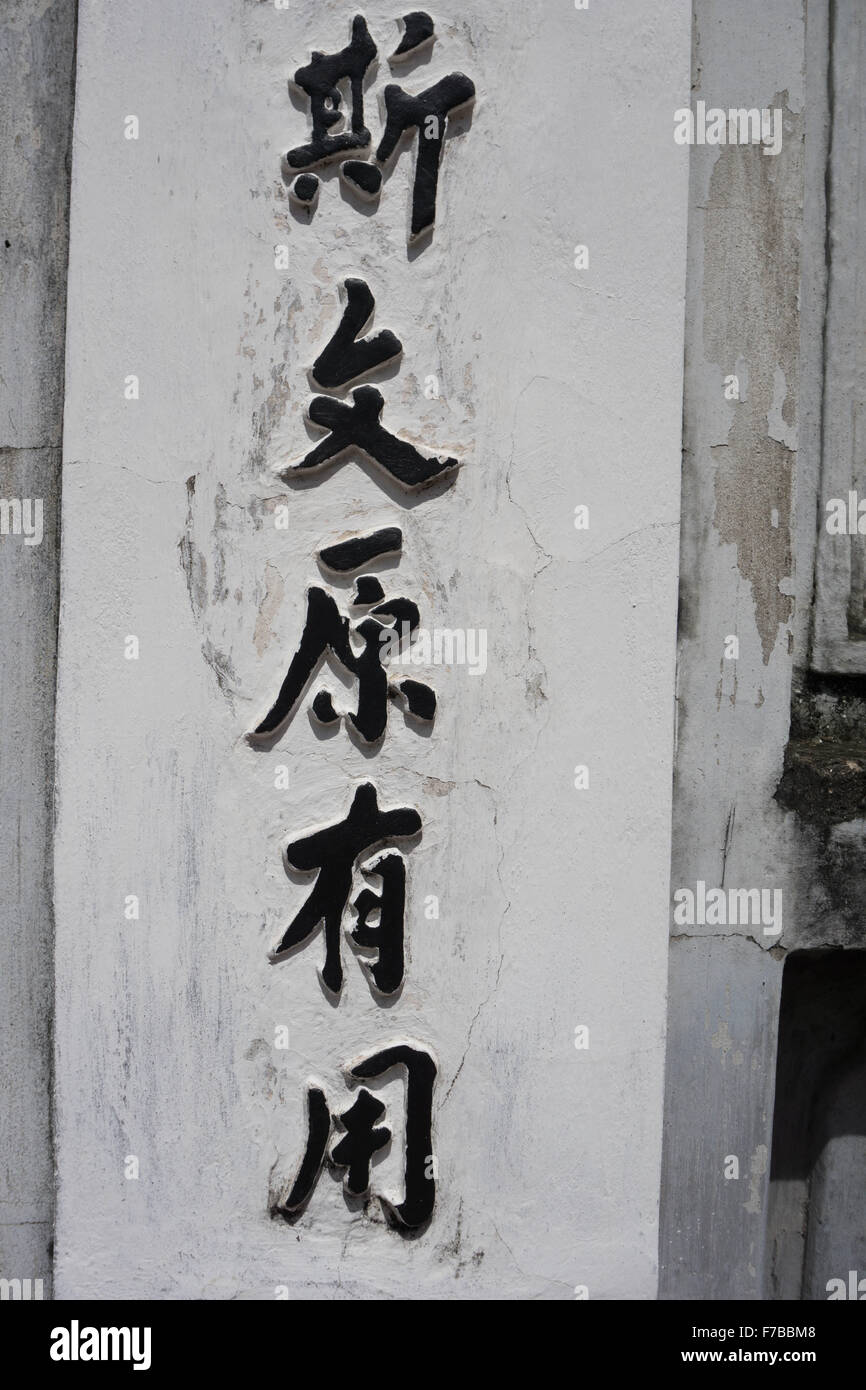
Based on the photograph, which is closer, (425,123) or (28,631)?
(425,123)

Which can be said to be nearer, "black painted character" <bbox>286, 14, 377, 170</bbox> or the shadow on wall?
"black painted character" <bbox>286, 14, 377, 170</bbox>

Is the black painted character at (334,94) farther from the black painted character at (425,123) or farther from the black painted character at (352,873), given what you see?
the black painted character at (352,873)

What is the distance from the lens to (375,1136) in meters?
2.29

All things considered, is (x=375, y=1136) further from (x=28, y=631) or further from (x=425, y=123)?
(x=425, y=123)

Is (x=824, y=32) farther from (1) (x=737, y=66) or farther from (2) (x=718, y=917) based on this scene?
(2) (x=718, y=917)

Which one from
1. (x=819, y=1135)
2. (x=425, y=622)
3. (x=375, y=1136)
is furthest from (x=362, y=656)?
(x=819, y=1135)

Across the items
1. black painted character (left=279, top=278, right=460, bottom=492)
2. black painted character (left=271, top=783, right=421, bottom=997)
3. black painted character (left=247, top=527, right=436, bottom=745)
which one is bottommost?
black painted character (left=271, top=783, right=421, bottom=997)

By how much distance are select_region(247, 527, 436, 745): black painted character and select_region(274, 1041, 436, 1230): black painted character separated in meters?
0.79

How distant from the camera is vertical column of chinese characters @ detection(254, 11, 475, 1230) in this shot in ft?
7.30

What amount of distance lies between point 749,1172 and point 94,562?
225cm

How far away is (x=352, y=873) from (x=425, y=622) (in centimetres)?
63

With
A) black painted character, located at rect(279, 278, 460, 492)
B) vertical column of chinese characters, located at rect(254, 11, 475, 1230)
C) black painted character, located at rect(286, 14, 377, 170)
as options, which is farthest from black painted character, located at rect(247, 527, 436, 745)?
Answer: black painted character, located at rect(286, 14, 377, 170)

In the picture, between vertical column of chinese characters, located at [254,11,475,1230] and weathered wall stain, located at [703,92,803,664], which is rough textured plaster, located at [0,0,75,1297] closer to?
vertical column of chinese characters, located at [254,11,475,1230]

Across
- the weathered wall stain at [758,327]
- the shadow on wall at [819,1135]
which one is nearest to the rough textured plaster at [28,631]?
the weathered wall stain at [758,327]
